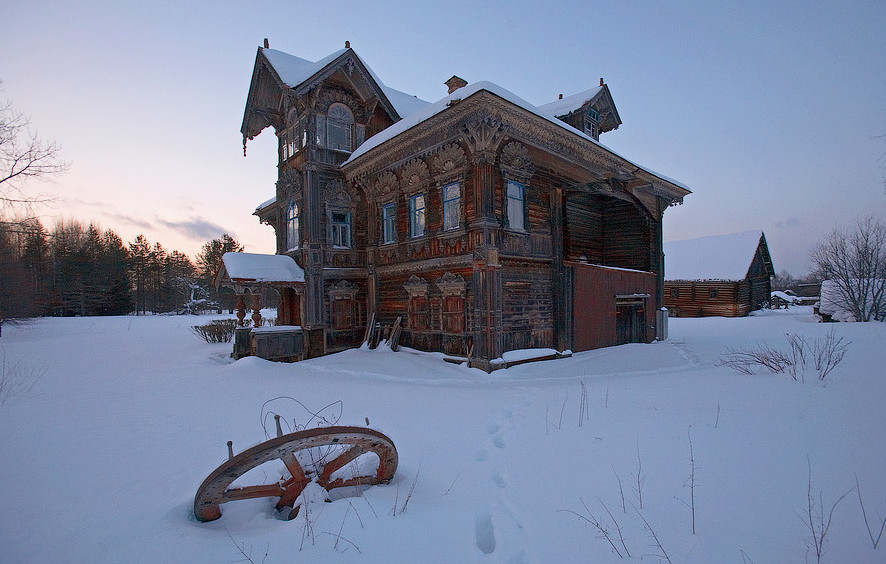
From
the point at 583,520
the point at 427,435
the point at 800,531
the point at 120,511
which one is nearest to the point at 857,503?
the point at 800,531

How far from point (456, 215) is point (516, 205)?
191cm

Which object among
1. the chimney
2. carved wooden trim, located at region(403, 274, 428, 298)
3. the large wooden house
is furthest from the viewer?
the chimney

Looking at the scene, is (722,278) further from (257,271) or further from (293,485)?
(293,485)

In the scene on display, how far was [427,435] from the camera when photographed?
5.44 metres

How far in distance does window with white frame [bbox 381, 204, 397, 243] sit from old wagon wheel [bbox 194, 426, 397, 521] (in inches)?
424

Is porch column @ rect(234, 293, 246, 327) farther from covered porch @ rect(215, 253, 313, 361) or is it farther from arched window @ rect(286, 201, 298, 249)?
arched window @ rect(286, 201, 298, 249)

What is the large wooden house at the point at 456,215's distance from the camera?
1091cm

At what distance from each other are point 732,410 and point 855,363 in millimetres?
5779

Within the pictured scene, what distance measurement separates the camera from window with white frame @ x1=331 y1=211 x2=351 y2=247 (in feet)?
49.6

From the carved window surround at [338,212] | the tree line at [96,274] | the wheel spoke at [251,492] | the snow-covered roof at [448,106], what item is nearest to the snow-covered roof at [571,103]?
the snow-covered roof at [448,106]

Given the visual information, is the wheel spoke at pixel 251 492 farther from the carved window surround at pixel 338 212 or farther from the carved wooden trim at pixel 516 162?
the carved window surround at pixel 338 212

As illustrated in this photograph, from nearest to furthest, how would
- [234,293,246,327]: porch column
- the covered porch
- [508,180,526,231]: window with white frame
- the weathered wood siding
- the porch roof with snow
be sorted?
Answer: [508,180,526,231]: window with white frame < [234,293,246,327]: porch column < the porch roof with snow < the covered porch < the weathered wood siding

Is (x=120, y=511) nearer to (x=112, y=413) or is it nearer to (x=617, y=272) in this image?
(x=112, y=413)

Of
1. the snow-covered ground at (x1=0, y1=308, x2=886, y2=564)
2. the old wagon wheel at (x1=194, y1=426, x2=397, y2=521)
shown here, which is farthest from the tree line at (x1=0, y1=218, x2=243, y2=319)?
the old wagon wheel at (x1=194, y1=426, x2=397, y2=521)
